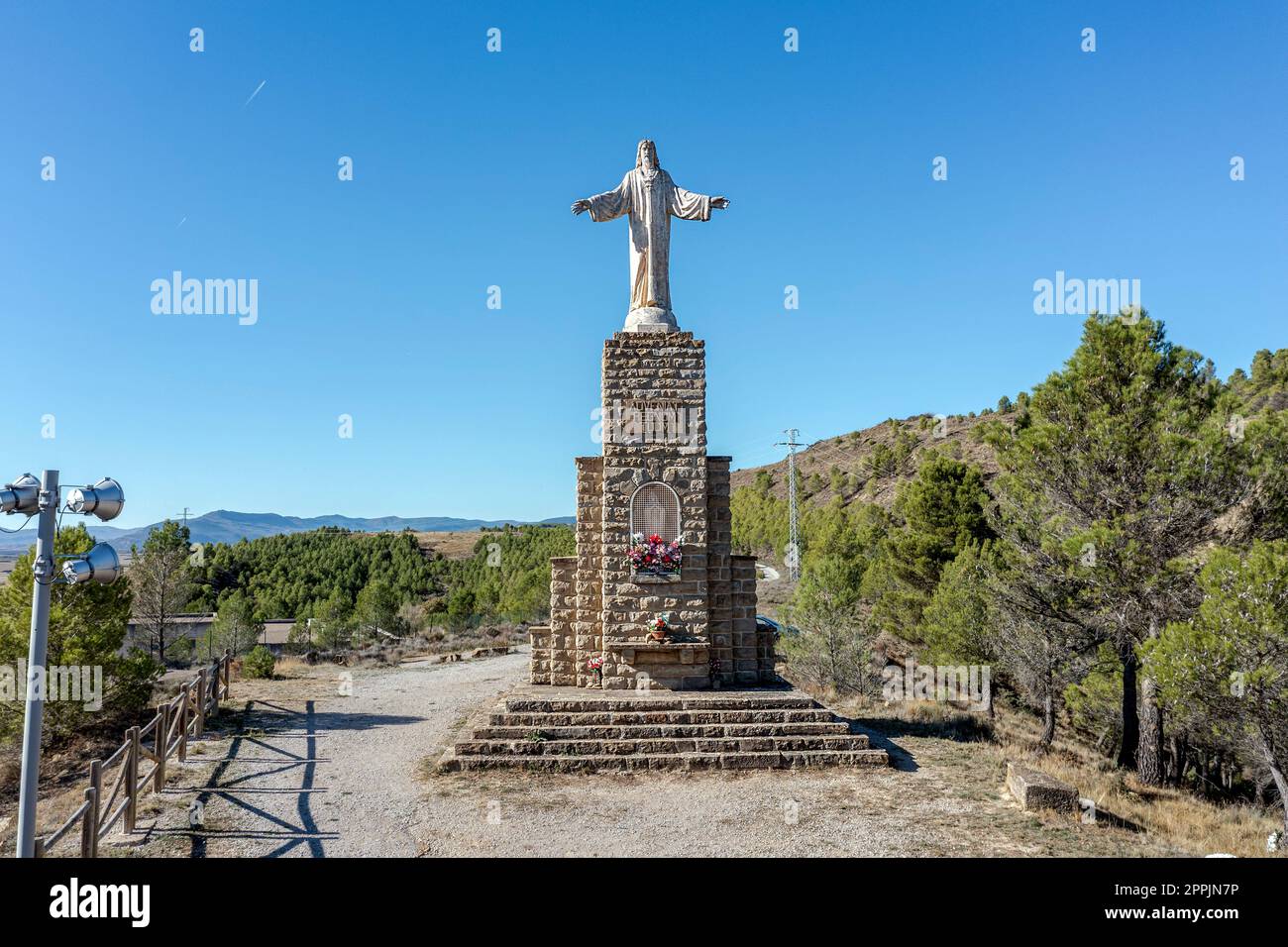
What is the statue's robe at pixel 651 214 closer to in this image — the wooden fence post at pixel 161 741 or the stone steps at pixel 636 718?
the stone steps at pixel 636 718

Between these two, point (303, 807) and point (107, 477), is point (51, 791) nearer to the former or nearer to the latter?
point (303, 807)

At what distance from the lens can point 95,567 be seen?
548 centimetres

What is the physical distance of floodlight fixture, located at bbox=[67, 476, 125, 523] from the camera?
17.5ft

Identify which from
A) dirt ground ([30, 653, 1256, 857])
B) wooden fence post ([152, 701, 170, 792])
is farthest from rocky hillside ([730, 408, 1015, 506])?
wooden fence post ([152, 701, 170, 792])

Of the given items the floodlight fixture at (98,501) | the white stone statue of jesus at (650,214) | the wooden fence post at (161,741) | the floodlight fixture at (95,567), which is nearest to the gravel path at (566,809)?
the wooden fence post at (161,741)

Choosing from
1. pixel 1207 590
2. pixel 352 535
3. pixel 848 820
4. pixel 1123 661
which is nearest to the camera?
pixel 848 820

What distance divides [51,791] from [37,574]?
28.4 ft

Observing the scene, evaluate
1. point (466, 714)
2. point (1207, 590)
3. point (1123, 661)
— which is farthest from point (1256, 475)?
point (466, 714)

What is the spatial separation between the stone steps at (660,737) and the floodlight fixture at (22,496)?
6507 mm

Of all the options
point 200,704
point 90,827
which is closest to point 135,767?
point 90,827

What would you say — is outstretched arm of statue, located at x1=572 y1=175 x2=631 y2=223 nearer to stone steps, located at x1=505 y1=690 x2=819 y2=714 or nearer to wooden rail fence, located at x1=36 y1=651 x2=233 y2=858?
stone steps, located at x1=505 y1=690 x2=819 y2=714
